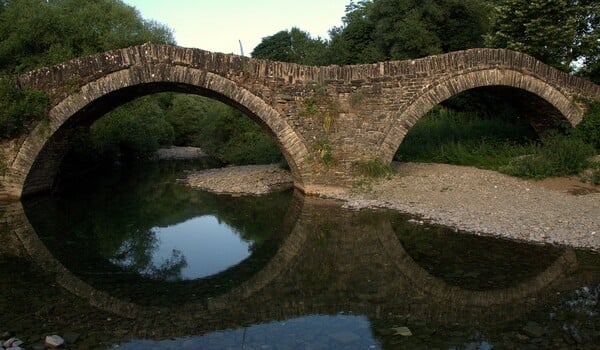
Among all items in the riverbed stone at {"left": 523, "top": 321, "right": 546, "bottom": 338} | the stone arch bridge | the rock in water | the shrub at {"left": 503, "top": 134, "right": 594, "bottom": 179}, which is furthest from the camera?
the shrub at {"left": 503, "top": 134, "right": 594, "bottom": 179}

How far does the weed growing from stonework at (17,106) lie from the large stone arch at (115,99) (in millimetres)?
260

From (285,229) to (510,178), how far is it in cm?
611

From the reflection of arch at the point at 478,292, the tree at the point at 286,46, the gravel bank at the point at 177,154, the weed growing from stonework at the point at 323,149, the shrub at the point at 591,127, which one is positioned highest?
the tree at the point at 286,46

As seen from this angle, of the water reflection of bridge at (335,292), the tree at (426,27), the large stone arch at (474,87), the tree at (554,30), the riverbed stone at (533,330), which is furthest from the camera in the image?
the tree at (426,27)

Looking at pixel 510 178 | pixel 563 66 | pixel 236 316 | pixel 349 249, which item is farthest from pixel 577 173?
pixel 236 316

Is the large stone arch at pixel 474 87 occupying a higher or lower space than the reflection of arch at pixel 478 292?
higher

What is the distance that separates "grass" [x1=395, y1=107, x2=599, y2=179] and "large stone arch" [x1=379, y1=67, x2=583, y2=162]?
855mm

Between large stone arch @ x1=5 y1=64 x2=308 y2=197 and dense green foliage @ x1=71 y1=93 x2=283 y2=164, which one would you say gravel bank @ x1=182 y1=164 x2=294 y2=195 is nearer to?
large stone arch @ x1=5 y1=64 x2=308 y2=197

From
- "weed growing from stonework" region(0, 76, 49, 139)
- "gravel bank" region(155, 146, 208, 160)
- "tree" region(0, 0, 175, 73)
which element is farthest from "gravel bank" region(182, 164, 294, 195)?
"gravel bank" region(155, 146, 208, 160)

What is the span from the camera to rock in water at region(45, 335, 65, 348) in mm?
4512

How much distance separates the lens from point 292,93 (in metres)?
12.3

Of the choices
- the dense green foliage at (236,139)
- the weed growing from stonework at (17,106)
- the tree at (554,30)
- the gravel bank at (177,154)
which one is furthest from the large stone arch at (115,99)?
the gravel bank at (177,154)

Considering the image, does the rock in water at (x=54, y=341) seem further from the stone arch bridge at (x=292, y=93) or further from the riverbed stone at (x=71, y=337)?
the stone arch bridge at (x=292, y=93)

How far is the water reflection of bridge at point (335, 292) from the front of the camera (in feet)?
17.8
